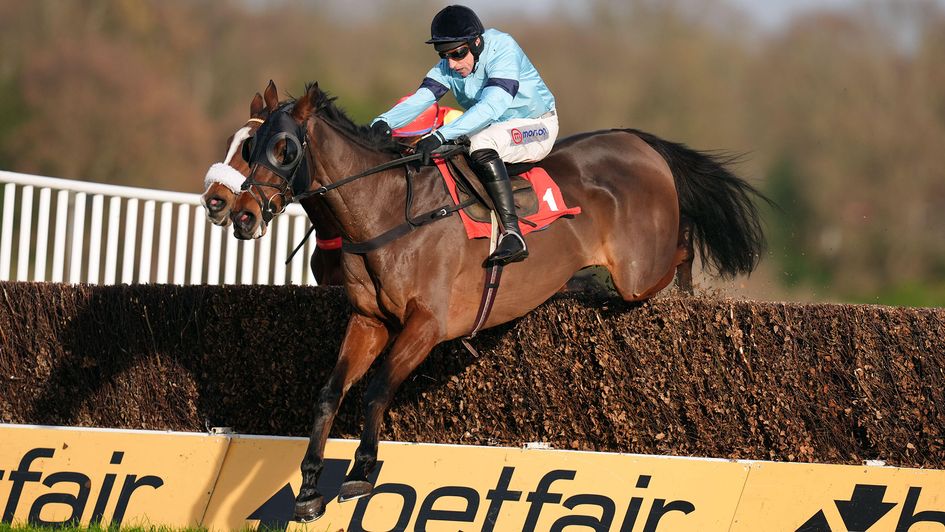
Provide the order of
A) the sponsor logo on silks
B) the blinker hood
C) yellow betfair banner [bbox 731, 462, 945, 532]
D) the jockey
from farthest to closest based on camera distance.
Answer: the sponsor logo on silks → the jockey → yellow betfair banner [bbox 731, 462, 945, 532] → the blinker hood

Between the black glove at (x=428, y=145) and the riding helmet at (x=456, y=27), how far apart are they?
443 mm

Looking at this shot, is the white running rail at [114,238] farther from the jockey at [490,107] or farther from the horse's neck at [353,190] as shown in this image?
the horse's neck at [353,190]

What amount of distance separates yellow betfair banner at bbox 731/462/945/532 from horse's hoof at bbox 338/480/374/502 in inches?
62.4

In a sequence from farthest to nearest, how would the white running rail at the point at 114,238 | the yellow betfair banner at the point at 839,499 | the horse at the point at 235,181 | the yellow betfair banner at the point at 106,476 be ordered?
the white running rail at the point at 114,238 → the yellow betfair banner at the point at 106,476 → the yellow betfair banner at the point at 839,499 → the horse at the point at 235,181

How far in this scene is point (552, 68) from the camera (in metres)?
18.8

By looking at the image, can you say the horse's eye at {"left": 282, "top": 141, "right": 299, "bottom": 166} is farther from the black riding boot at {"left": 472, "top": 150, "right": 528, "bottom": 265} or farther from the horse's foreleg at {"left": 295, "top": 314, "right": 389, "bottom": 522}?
the black riding boot at {"left": 472, "top": 150, "right": 528, "bottom": 265}

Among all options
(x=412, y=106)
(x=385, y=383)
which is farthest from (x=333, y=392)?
(x=412, y=106)

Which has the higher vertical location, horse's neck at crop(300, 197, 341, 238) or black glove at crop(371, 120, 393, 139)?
black glove at crop(371, 120, 393, 139)

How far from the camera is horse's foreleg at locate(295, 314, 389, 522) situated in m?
4.18

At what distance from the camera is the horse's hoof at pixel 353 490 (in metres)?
4.14

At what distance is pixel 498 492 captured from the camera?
478cm

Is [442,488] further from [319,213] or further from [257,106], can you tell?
[257,106]

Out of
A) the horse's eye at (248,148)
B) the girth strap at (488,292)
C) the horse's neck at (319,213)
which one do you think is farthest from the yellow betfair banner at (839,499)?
the horse's eye at (248,148)

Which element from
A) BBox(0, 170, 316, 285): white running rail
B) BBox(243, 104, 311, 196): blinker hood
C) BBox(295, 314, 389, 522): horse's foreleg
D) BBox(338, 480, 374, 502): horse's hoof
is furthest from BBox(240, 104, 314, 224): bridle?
BBox(0, 170, 316, 285): white running rail
